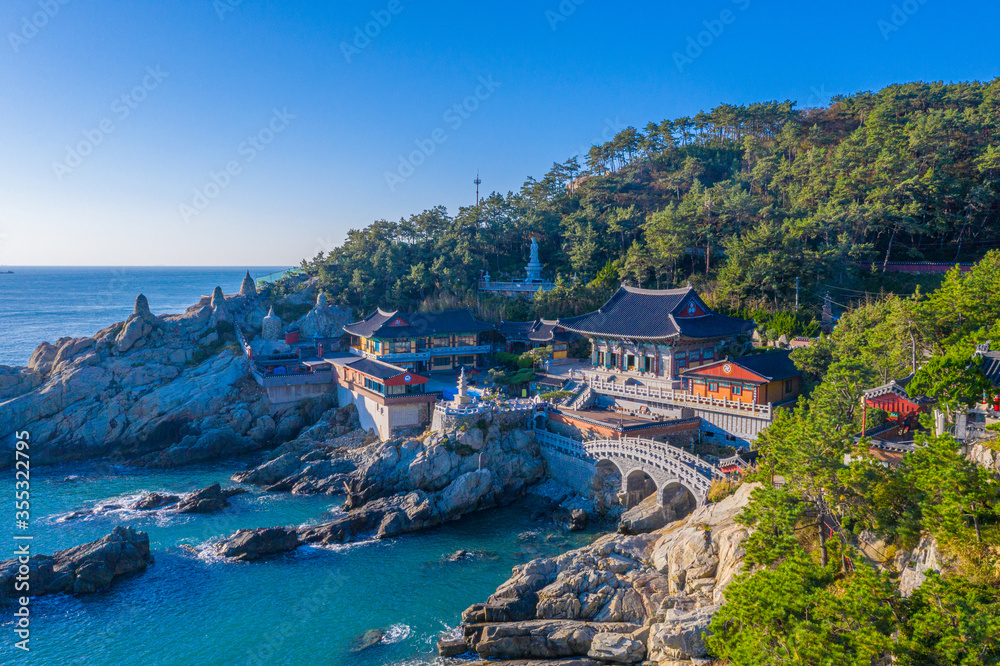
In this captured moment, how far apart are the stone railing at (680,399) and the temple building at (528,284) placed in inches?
893

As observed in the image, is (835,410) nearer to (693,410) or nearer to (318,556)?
(693,410)

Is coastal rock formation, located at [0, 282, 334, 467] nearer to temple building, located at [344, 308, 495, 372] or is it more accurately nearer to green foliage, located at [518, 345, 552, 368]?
temple building, located at [344, 308, 495, 372]

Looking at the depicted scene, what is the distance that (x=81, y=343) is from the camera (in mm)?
49438

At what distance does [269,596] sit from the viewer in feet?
81.6

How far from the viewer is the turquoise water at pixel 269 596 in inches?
852

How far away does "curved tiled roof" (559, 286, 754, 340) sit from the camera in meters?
39.1

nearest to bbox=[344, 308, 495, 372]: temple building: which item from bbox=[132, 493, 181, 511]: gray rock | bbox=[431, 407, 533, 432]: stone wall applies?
bbox=[431, 407, 533, 432]: stone wall

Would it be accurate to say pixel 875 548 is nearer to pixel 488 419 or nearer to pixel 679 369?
pixel 488 419

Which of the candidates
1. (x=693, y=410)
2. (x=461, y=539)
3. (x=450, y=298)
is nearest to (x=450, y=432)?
(x=461, y=539)

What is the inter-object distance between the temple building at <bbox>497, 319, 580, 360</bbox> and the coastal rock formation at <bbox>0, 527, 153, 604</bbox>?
97.5 feet

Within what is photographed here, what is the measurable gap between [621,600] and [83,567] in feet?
73.7

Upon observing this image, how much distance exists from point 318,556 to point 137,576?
25.1 feet

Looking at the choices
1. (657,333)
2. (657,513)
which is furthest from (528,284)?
(657,513)

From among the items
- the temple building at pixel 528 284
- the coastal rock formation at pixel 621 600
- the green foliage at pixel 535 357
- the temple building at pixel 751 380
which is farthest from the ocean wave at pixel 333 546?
the temple building at pixel 528 284
